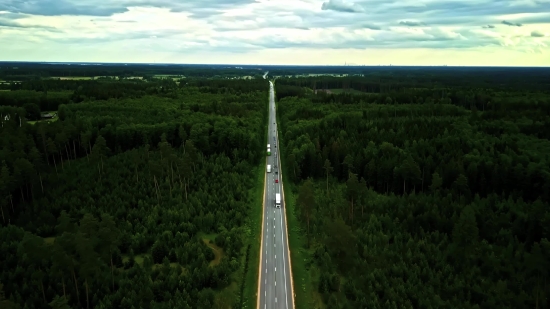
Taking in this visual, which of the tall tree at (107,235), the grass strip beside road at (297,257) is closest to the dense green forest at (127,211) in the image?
the tall tree at (107,235)

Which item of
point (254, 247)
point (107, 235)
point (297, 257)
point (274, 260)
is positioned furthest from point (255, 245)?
point (107, 235)

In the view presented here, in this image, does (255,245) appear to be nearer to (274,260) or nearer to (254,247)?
(254,247)

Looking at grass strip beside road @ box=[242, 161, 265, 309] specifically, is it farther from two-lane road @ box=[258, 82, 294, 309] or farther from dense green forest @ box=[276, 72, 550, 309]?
dense green forest @ box=[276, 72, 550, 309]

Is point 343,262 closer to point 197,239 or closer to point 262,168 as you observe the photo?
point 197,239

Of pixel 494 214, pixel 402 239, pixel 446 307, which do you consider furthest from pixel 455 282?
pixel 494 214

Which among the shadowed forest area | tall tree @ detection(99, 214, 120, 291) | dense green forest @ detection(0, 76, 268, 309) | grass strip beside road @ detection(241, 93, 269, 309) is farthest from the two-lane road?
tall tree @ detection(99, 214, 120, 291)

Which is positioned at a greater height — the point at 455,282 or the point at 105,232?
the point at 105,232
